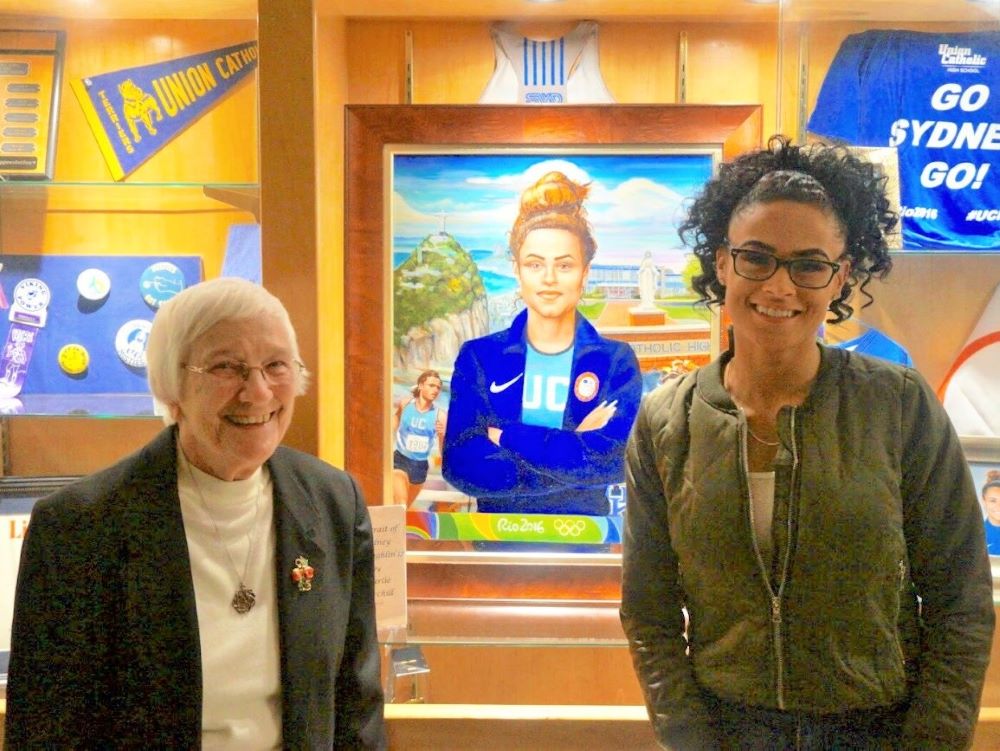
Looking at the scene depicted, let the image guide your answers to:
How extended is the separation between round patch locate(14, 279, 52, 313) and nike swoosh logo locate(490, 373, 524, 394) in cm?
95

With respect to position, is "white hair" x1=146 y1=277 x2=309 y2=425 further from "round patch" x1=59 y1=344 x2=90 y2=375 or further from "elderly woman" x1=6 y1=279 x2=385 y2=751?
"round patch" x1=59 y1=344 x2=90 y2=375

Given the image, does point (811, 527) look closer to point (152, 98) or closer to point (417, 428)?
point (417, 428)

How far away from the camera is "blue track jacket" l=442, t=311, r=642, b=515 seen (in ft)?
6.16

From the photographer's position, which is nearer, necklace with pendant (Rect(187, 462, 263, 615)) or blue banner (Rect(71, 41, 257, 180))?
necklace with pendant (Rect(187, 462, 263, 615))

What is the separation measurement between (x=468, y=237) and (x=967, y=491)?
1.03 m

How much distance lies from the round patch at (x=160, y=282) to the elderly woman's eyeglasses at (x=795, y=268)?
1207mm

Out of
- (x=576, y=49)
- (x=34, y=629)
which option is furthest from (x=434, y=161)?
(x=34, y=629)

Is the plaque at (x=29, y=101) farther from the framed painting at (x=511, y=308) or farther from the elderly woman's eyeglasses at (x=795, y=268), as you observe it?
the elderly woman's eyeglasses at (x=795, y=268)

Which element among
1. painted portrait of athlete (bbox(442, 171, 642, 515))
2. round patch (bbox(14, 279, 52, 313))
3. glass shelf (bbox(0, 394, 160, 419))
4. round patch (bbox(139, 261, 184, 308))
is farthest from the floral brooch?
round patch (bbox(14, 279, 52, 313))

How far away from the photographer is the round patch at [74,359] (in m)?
1.92

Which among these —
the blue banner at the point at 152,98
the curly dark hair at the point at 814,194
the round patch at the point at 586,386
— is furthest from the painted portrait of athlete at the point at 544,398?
the blue banner at the point at 152,98

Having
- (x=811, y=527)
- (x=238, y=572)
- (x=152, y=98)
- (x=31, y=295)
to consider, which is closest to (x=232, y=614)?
(x=238, y=572)

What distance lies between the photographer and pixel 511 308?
6.18ft

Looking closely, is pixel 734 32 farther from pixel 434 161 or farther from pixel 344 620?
pixel 344 620
